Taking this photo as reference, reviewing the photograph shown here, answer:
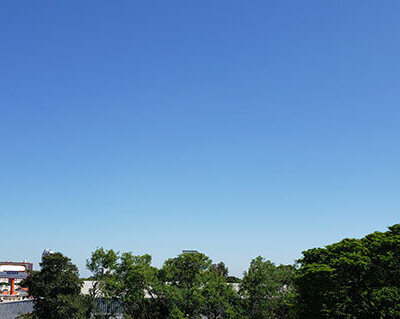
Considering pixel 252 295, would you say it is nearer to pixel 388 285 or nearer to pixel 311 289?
pixel 311 289

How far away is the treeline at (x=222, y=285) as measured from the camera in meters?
29.6

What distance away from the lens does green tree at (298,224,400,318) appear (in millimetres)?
28078

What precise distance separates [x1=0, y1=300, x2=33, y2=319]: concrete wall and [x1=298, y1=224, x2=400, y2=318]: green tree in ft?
123

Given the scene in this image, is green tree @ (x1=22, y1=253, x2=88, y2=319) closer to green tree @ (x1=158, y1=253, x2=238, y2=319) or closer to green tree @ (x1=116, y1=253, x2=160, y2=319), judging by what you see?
green tree @ (x1=116, y1=253, x2=160, y2=319)

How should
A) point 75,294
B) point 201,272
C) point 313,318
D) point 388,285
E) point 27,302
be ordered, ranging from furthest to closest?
point 27,302 < point 201,272 < point 75,294 < point 313,318 < point 388,285

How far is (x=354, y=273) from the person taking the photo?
3002cm

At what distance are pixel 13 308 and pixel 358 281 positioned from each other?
141 feet

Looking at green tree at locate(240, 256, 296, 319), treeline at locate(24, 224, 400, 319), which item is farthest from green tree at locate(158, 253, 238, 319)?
green tree at locate(240, 256, 296, 319)

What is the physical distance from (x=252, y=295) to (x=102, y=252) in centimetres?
1678

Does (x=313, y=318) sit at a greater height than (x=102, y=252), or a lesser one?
lesser

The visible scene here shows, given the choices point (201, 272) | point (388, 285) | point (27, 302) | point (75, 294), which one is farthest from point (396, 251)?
point (27, 302)

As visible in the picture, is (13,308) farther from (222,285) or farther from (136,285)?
(222,285)

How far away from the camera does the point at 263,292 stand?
43.1 meters

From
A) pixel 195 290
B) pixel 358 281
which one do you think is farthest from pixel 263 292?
pixel 358 281
